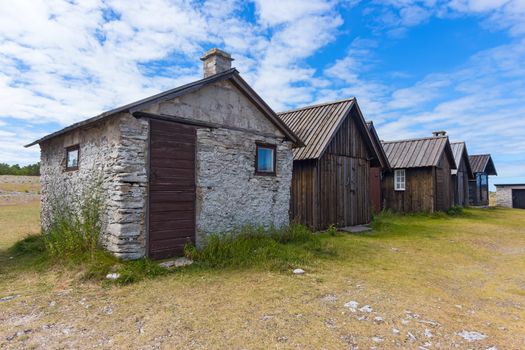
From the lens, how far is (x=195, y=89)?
8.89 m

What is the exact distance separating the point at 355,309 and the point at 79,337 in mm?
3917

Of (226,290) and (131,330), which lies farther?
(226,290)

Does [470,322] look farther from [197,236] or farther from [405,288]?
[197,236]

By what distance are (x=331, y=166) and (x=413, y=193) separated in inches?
409

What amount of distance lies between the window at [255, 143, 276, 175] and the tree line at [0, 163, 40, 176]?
62.6 meters

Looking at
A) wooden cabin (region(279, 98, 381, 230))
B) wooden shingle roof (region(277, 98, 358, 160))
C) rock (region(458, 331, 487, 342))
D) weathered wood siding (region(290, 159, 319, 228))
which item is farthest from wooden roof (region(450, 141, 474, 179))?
rock (region(458, 331, 487, 342))

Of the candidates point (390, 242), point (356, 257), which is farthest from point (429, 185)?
point (356, 257)

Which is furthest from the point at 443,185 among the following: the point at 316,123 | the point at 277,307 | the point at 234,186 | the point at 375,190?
the point at 277,307

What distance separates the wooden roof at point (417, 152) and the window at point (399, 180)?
0.53 m

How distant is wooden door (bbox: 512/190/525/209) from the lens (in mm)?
30547

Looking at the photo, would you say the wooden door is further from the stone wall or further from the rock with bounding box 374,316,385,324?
the stone wall

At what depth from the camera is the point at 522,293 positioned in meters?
6.25

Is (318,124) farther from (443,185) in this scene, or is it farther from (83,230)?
(443,185)

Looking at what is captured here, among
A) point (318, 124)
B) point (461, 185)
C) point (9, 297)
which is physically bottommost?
point (9, 297)
